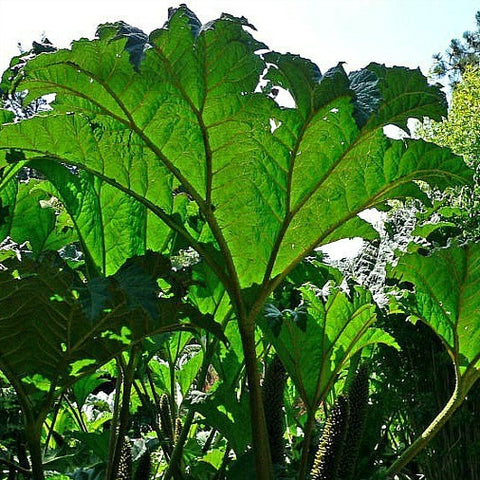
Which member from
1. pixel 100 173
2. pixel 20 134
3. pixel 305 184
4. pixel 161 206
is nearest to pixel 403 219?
pixel 305 184

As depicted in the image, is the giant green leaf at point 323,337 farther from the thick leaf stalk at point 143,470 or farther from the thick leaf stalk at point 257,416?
the thick leaf stalk at point 143,470

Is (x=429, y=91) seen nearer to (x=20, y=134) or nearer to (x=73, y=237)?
(x=20, y=134)

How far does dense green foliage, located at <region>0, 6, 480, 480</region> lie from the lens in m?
1.34

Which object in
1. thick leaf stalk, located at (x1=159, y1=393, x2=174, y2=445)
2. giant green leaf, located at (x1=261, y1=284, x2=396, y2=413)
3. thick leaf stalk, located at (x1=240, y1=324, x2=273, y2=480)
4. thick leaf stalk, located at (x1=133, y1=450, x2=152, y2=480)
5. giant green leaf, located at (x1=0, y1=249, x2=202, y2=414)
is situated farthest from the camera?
thick leaf stalk, located at (x1=159, y1=393, x2=174, y2=445)

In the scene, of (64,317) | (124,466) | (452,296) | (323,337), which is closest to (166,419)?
(124,466)

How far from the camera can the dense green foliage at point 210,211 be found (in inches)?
52.6

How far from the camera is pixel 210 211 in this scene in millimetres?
1495

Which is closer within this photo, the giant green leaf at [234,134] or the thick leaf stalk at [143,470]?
the giant green leaf at [234,134]

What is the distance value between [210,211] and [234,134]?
17cm

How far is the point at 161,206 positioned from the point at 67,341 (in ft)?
1.21

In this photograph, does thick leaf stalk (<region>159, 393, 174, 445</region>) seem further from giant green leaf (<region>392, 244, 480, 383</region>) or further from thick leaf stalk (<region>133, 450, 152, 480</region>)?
giant green leaf (<region>392, 244, 480, 383</region>)

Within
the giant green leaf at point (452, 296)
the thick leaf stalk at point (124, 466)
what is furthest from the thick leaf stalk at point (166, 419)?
the giant green leaf at point (452, 296)

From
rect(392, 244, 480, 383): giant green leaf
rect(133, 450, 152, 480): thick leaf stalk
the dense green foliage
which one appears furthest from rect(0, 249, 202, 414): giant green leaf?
rect(392, 244, 480, 383): giant green leaf

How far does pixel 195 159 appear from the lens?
147cm
